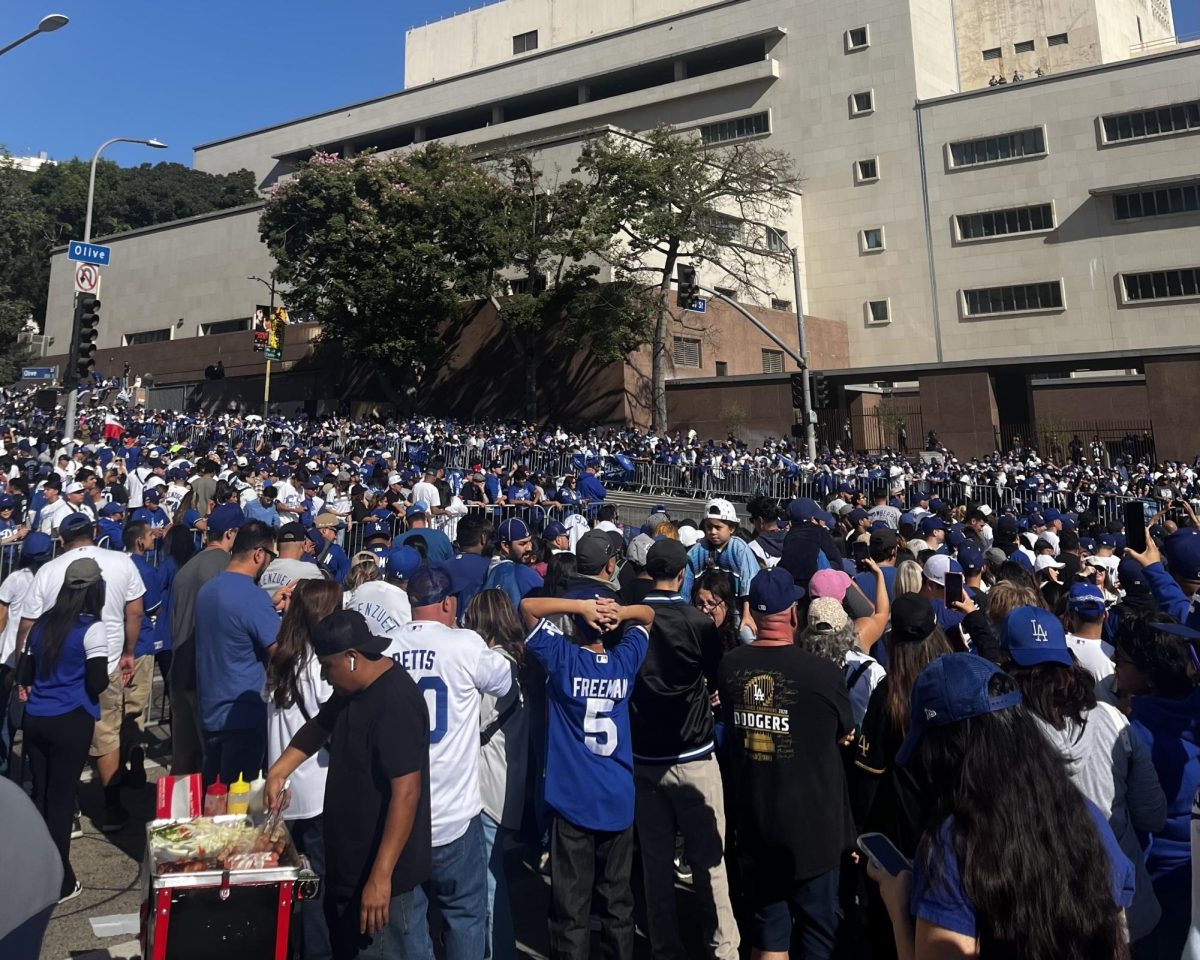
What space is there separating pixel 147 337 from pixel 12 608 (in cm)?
5363

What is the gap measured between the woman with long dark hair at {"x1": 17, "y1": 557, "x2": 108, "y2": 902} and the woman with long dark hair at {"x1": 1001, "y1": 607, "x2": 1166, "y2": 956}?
16.6 ft

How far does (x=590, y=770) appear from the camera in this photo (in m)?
4.30

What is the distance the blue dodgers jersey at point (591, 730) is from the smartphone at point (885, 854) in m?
2.13

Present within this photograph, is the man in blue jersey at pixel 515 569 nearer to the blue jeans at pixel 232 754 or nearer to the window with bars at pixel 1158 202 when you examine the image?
the blue jeans at pixel 232 754

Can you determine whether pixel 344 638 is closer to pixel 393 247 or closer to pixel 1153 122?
pixel 393 247

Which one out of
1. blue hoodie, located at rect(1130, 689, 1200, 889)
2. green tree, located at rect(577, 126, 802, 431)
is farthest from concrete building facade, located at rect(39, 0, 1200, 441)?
blue hoodie, located at rect(1130, 689, 1200, 889)

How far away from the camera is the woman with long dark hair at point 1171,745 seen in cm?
345

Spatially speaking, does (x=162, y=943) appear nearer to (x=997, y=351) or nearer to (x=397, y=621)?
(x=397, y=621)

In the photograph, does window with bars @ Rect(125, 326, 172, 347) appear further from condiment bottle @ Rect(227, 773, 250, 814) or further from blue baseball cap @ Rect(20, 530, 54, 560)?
condiment bottle @ Rect(227, 773, 250, 814)

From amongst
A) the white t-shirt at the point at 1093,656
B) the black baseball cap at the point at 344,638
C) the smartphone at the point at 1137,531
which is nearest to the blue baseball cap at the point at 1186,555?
the smartphone at the point at 1137,531

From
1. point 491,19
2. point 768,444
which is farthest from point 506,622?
point 491,19

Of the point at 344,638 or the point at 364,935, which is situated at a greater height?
the point at 344,638

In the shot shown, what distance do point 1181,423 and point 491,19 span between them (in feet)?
155

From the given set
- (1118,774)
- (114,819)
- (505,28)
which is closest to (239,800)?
(114,819)
